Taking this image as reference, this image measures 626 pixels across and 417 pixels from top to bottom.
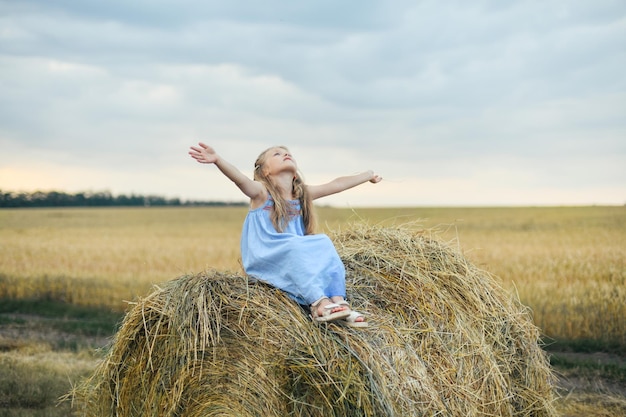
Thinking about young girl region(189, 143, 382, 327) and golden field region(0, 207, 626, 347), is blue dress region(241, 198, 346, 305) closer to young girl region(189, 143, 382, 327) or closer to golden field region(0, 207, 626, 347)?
young girl region(189, 143, 382, 327)

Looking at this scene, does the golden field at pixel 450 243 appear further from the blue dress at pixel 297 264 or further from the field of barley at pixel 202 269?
the blue dress at pixel 297 264

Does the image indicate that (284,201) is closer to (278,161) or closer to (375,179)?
(278,161)

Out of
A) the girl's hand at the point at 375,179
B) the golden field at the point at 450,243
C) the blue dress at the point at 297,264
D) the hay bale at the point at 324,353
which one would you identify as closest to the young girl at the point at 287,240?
the blue dress at the point at 297,264

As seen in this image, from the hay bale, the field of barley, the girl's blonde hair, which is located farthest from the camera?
the field of barley

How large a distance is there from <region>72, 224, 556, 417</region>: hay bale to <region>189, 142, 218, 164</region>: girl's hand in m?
0.71

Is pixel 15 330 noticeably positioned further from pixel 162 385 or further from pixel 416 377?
pixel 416 377

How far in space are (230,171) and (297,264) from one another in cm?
78

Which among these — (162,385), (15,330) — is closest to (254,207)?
(162,385)

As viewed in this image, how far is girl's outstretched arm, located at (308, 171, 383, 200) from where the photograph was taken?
5.29 metres

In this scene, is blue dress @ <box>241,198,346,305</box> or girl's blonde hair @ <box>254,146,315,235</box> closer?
blue dress @ <box>241,198,346,305</box>

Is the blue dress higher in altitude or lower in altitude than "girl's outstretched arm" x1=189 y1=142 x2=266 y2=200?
lower

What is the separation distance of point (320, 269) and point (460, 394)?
3.68 ft

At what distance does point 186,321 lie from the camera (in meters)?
4.16

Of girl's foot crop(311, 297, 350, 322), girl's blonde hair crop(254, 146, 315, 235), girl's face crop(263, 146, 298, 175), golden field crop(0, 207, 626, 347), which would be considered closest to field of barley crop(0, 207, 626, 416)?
golden field crop(0, 207, 626, 347)
